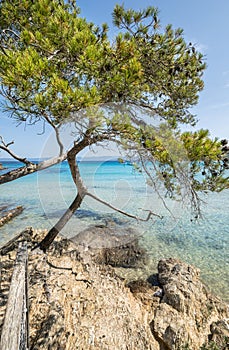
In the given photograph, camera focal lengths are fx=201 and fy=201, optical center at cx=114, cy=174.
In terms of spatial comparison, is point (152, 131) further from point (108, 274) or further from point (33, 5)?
point (108, 274)

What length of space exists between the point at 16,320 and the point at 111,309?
193cm

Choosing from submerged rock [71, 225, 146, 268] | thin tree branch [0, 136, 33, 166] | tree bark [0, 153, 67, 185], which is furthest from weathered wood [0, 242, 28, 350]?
submerged rock [71, 225, 146, 268]

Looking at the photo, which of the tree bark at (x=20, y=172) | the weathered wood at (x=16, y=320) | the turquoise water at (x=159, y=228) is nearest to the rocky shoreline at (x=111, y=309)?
the weathered wood at (x=16, y=320)

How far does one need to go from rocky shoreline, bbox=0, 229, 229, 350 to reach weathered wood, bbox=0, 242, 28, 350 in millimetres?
776

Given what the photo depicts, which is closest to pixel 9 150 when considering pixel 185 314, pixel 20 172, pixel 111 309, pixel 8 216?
pixel 20 172

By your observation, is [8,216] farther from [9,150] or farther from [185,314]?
[185,314]

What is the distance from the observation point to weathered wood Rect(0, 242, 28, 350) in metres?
1.36

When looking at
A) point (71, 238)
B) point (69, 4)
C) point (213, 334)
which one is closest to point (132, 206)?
point (71, 238)

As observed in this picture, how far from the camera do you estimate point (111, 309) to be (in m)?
3.10

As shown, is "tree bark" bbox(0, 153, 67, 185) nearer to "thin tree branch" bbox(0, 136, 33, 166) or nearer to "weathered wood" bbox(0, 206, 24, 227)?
"thin tree branch" bbox(0, 136, 33, 166)

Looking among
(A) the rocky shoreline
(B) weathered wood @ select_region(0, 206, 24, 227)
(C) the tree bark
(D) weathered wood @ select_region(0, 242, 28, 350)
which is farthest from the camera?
(B) weathered wood @ select_region(0, 206, 24, 227)

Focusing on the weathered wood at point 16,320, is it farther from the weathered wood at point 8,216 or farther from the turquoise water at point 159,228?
the weathered wood at point 8,216

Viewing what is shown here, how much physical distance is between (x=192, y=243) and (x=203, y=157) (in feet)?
22.0

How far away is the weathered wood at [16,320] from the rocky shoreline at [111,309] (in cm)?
78
